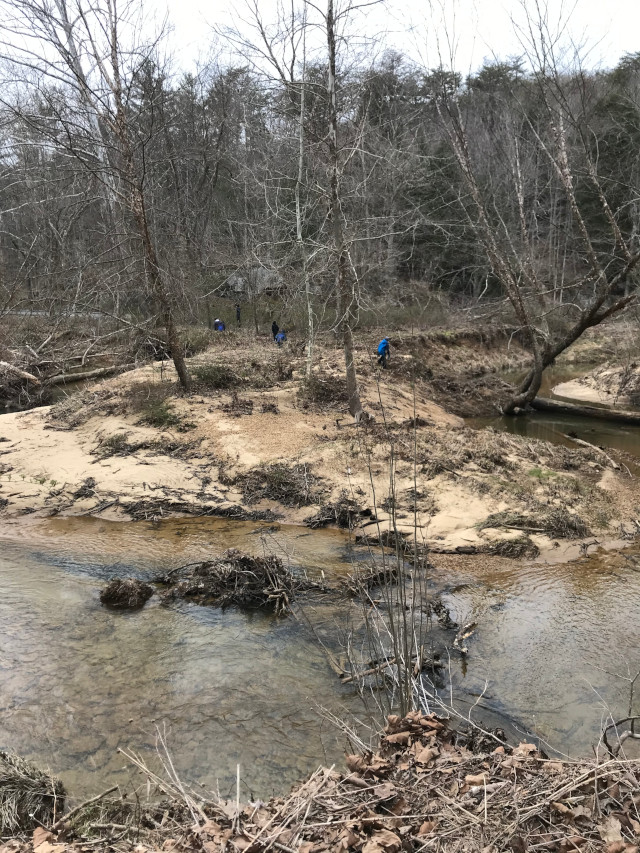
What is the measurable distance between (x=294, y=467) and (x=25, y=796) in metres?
6.86

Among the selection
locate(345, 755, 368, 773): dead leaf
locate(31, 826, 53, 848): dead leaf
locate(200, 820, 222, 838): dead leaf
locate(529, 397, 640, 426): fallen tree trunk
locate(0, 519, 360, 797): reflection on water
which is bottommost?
locate(529, 397, 640, 426): fallen tree trunk

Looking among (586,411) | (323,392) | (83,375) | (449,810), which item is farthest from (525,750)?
(83,375)

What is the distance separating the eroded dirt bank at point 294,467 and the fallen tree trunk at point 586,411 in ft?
13.1

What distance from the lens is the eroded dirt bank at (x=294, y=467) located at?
863cm

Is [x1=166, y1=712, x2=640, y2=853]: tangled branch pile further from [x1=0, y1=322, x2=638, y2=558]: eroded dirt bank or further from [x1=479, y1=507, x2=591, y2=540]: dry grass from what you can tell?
[x1=479, y1=507, x2=591, y2=540]: dry grass

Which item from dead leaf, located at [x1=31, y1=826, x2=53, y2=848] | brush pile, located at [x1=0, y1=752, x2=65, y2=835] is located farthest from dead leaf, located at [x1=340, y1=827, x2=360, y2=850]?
brush pile, located at [x1=0, y1=752, x2=65, y2=835]

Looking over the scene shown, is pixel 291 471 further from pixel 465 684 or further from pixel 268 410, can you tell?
pixel 465 684

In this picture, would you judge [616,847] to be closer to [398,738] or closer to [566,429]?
[398,738]

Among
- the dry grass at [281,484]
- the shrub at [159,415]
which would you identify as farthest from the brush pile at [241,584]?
the shrub at [159,415]

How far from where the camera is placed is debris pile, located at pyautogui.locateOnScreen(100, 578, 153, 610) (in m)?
6.41

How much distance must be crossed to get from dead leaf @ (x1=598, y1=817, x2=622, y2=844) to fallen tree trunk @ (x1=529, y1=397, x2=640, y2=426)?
1430 cm

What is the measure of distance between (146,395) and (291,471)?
4580 mm

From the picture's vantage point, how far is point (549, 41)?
469 inches

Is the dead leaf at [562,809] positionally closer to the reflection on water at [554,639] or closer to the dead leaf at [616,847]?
the dead leaf at [616,847]
